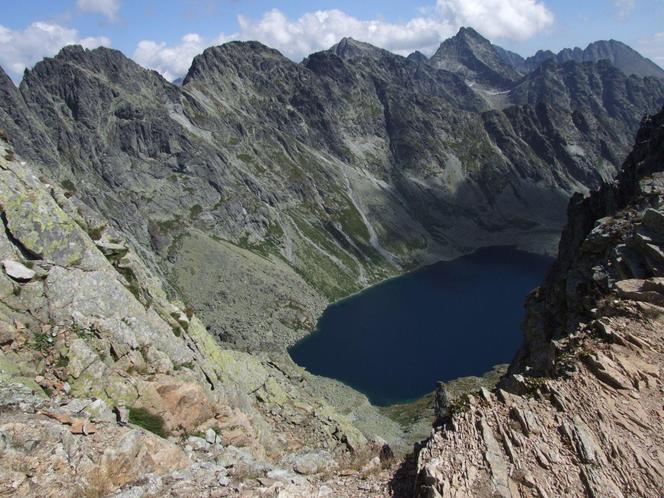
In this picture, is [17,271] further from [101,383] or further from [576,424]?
[576,424]

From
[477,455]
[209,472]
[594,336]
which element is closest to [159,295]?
[209,472]

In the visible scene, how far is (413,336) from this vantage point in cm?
13462

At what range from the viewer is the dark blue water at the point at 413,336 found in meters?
109

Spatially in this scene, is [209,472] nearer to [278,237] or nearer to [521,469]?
[521,469]

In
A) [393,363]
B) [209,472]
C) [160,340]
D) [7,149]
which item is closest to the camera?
[209,472]

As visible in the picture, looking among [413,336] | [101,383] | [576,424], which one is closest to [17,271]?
[101,383]

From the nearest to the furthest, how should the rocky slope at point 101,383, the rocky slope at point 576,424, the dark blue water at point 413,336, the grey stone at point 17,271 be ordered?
the rocky slope at point 576,424
the rocky slope at point 101,383
the grey stone at point 17,271
the dark blue water at point 413,336

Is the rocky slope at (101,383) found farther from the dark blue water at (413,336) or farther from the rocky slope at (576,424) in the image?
the dark blue water at (413,336)

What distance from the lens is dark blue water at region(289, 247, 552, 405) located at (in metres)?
109

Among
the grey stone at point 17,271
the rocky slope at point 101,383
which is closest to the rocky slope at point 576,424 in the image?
the rocky slope at point 101,383

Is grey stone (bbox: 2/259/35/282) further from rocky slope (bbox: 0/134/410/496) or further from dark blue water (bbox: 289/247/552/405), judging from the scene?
dark blue water (bbox: 289/247/552/405)

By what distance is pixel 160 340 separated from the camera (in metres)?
25.5

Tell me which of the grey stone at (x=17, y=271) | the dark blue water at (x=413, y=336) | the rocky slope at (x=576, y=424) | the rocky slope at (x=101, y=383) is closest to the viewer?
the rocky slope at (x=576, y=424)

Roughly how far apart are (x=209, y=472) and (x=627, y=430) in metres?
14.3
